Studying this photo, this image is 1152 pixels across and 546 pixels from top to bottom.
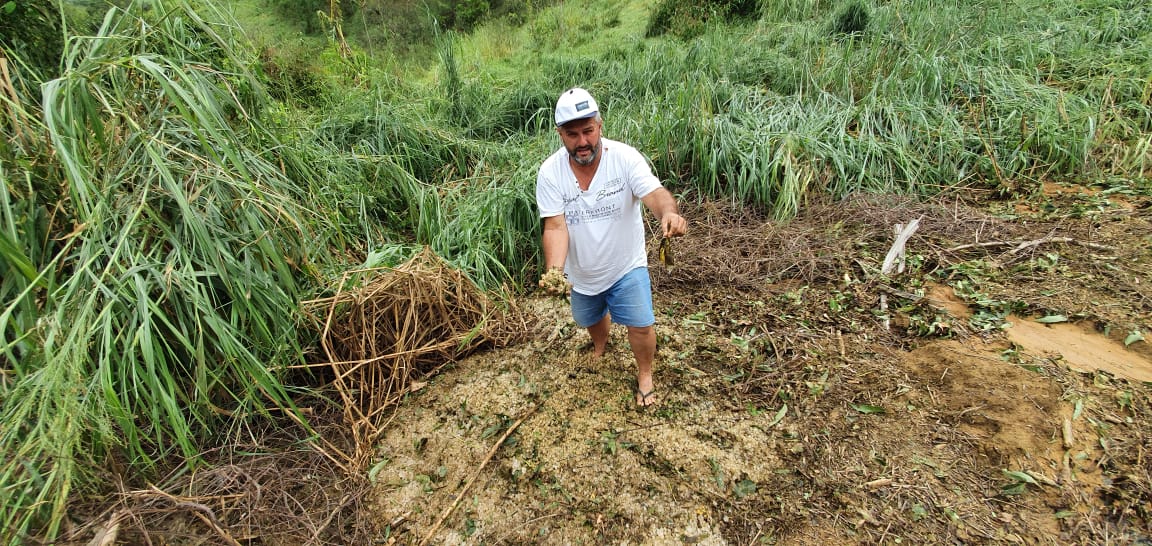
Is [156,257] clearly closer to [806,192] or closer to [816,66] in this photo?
[806,192]

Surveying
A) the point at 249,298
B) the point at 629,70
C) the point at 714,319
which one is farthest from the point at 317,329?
the point at 629,70

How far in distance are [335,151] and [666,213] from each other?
108 inches

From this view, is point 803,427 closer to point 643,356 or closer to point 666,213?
point 643,356

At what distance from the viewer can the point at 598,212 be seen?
175 centimetres

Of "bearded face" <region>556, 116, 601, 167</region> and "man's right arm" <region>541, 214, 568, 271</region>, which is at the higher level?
"bearded face" <region>556, 116, 601, 167</region>

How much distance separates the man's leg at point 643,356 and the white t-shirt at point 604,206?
0.23 metres

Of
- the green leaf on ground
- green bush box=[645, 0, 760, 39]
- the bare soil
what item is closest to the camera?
the bare soil

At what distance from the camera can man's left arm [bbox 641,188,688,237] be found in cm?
159

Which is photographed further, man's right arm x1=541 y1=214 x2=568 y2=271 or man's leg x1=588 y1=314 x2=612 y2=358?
man's leg x1=588 y1=314 x2=612 y2=358

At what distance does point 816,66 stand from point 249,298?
14.4 ft

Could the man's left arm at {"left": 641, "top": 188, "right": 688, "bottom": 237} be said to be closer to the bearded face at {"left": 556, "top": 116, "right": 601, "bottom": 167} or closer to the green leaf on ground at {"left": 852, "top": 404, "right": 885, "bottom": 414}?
the bearded face at {"left": 556, "top": 116, "right": 601, "bottom": 167}

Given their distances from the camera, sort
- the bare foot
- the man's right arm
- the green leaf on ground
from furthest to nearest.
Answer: the bare foot, the green leaf on ground, the man's right arm

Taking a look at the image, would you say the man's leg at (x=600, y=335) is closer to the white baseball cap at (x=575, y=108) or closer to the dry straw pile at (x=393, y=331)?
the dry straw pile at (x=393, y=331)

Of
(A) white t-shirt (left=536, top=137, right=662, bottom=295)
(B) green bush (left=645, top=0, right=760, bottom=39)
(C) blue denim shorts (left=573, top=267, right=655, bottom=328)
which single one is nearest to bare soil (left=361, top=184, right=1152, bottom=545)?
(C) blue denim shorts (left=573, top=267, right=655, bottom=328)
